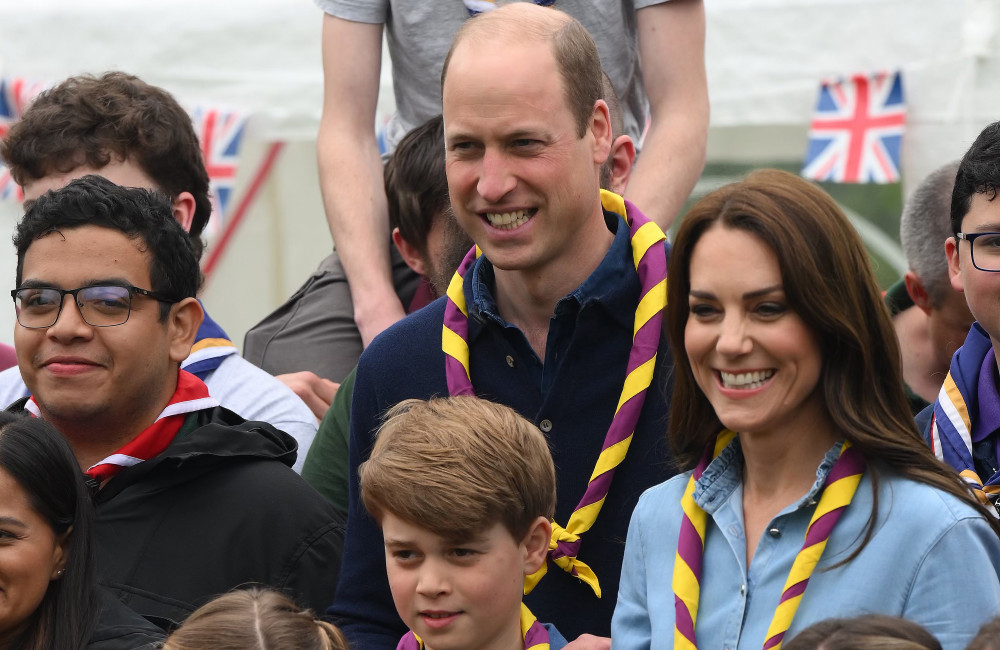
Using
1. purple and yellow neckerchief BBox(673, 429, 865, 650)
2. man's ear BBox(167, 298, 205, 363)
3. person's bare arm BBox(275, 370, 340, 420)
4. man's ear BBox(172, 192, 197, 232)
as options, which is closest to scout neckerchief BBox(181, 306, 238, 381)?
person's bare arm BBox(275, 370, 340, 420)

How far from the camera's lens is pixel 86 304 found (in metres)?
3.75

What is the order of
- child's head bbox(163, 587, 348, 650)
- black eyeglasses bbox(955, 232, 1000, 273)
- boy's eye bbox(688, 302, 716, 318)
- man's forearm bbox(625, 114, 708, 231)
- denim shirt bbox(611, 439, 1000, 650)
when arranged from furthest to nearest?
man's forearm bbox(625, 114, 708, 231) → black eyeglasses bbox(955, 232, 1000, 273) → boy's eye bbox(688, 302, 716, 318) → child's head bbox(163, 587, 348, 650) → denim shirt bbox(611, 439, 1000, 650)

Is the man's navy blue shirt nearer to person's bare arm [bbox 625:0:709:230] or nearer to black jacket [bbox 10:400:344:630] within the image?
black jacket [bbox 10:400:344:630]

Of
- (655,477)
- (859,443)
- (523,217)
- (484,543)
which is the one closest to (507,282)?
(523,217)

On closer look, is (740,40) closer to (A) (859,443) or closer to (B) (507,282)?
(B) (507,282)

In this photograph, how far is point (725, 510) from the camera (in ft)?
9.61

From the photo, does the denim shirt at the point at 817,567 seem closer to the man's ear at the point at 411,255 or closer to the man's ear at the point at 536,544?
the man's ear at the point at 536,544

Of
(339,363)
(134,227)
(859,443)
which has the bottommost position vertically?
(339,363)

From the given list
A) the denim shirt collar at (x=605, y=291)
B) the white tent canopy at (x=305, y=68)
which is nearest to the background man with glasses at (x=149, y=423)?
the denim shirt collar at (x=605, y=291)

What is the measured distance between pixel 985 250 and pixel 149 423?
214 centimetres

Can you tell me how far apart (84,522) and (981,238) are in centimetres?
211

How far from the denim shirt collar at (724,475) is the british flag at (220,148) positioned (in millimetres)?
4784

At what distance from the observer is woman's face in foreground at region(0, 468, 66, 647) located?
10.4ft

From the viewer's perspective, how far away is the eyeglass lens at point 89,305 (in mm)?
3744
